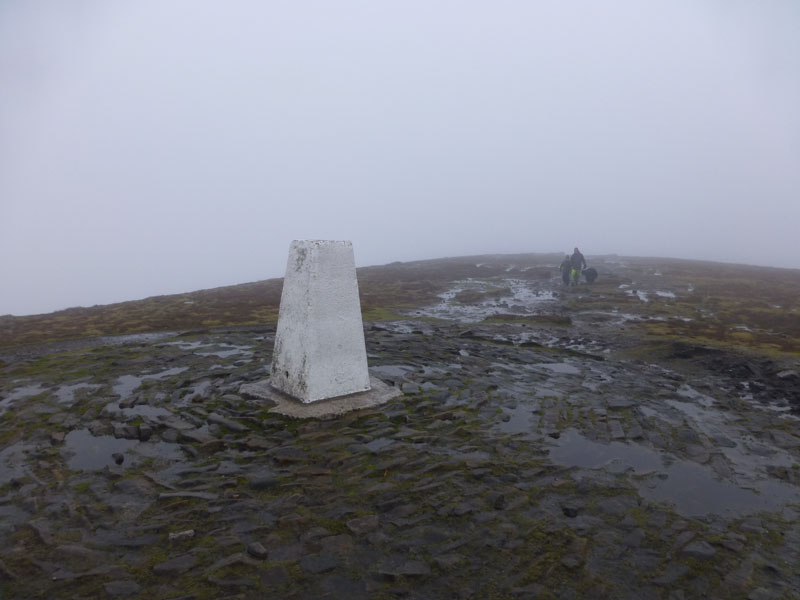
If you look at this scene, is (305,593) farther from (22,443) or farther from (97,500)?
(22,443)

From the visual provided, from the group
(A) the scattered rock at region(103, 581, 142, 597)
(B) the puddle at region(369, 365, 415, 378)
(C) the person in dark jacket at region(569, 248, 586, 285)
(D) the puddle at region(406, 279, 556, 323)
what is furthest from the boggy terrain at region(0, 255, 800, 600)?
(C) the person in dark jacket at region(569, 248, 586, 285)

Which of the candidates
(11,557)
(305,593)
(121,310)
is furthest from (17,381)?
(121,310)

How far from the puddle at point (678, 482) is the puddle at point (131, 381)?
1017 cm

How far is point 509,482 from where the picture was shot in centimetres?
761

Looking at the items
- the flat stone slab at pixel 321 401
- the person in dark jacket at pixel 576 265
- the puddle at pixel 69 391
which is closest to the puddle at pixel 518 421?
the flat stone slab at pixel 321 401

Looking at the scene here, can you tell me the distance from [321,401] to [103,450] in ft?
14.1

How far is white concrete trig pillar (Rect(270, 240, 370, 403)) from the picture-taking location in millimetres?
10594

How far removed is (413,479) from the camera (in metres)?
7.66

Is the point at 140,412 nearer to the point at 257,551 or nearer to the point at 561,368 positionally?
the point at 257,551

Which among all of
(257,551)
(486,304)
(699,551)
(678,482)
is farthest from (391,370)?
(486,304)

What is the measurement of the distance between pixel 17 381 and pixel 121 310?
48.3 feet

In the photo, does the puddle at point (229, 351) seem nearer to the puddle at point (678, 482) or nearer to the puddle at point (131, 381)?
the puddle at point (131, 381)

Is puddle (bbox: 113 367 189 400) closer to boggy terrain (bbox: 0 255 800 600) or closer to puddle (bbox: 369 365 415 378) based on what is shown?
boggy terrain (bbox: 0 255 800 600)

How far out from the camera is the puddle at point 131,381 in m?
11.6
